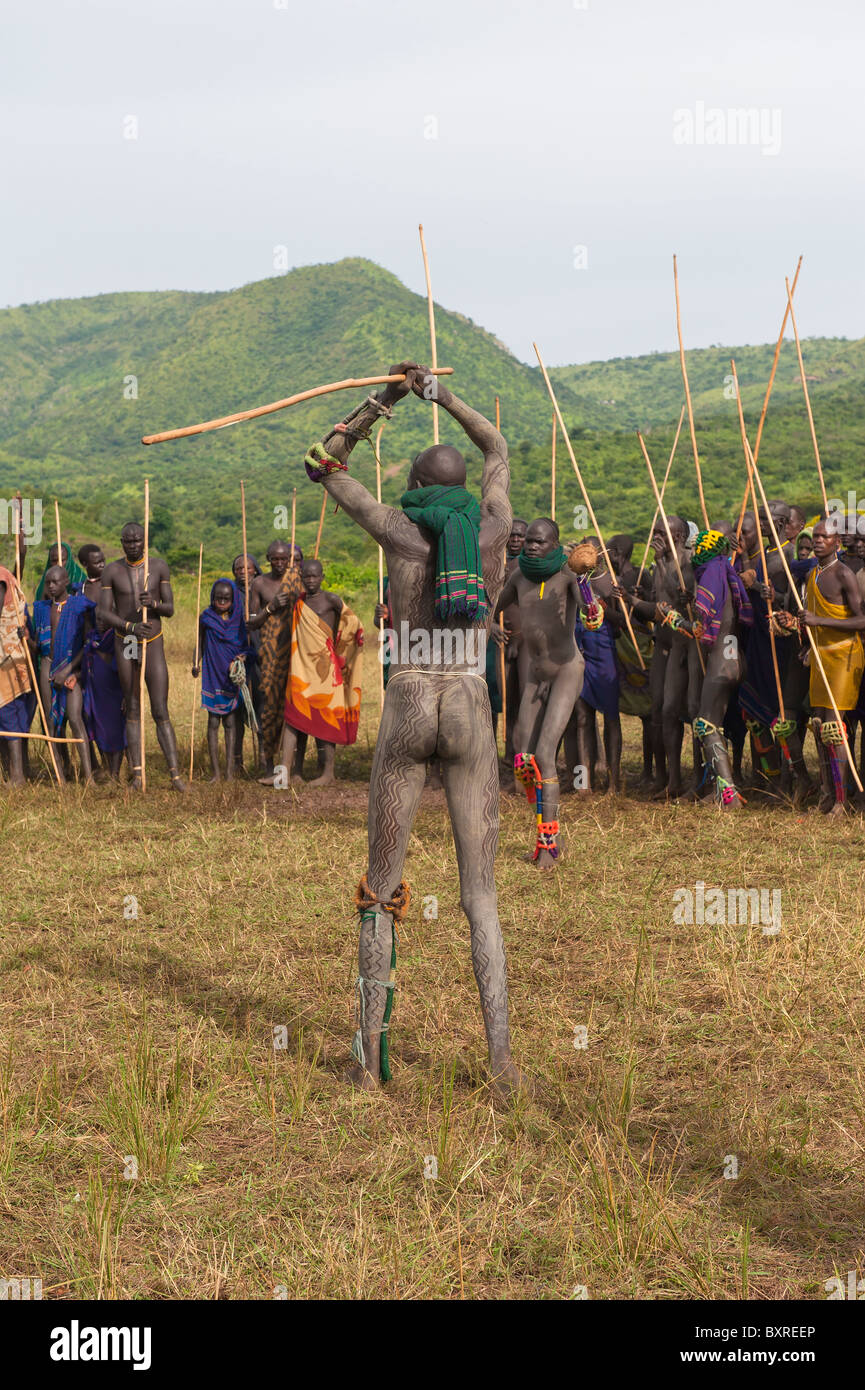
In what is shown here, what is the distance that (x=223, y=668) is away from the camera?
37.1 feet

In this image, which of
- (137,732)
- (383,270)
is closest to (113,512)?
(137,732)

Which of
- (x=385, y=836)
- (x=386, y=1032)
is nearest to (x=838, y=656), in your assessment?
(x=385, y=836)

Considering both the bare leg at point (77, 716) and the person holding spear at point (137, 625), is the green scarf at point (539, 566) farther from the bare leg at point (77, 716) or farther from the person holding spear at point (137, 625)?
the bare leg at point (77, 716)

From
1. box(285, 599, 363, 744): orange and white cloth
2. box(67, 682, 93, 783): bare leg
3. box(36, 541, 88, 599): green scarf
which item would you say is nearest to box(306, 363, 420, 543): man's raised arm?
box(285, 599, 363, 744): orange and white cloth

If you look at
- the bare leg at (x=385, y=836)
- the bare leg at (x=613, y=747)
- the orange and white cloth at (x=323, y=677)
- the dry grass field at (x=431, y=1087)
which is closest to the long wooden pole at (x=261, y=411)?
the bare leg at (x=385, y=836)

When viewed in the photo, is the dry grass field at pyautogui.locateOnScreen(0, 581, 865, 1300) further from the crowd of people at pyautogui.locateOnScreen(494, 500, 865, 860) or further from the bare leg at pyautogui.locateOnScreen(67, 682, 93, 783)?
the bare leg at pyautogui.locateOnScreen(67, 682, 93, 783)

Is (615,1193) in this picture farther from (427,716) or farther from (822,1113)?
(427,716)

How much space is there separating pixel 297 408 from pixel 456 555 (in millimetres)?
79889

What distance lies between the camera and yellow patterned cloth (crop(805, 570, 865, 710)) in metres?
9.24

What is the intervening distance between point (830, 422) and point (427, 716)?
2081 inches

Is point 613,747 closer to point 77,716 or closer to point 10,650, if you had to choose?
point 77,716

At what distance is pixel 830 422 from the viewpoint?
53750 millimetres

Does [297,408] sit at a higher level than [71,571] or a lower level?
higher

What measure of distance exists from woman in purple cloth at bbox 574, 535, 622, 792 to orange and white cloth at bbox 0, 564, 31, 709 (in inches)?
179
